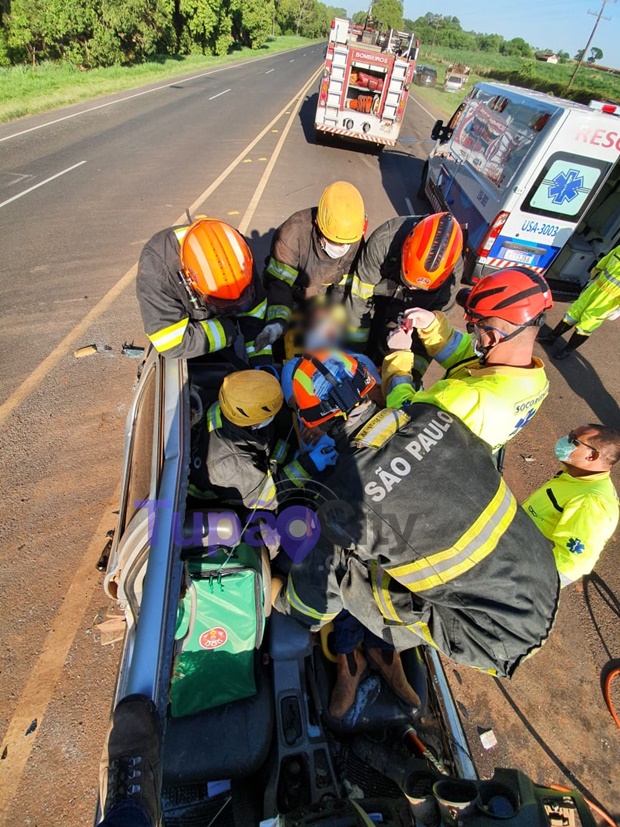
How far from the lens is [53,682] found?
263cm

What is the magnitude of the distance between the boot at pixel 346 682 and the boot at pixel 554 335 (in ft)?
18.5

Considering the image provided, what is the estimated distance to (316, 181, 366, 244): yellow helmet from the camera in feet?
11.0

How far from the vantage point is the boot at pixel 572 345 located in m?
5.89

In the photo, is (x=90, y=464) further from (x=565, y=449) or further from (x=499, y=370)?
(x=565, y=449)

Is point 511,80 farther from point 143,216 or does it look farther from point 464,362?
point 464,362

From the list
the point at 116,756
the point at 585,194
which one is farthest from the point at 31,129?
the point at 116,756

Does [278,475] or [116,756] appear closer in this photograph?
[116,756]

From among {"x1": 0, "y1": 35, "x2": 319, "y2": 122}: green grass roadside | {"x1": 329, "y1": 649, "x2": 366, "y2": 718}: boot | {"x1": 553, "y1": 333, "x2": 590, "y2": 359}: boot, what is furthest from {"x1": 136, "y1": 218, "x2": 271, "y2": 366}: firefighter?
{"x1": 0, "y1": 35, "x2": 319, "y2": 122}: green grass roadside

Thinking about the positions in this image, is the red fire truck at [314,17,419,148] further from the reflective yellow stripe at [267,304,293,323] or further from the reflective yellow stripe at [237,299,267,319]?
the reflective yellow stripe at [237,299,267,319]

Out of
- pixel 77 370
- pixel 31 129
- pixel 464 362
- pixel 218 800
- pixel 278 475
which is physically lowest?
pixel 31 129

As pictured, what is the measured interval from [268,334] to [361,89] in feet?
42.0

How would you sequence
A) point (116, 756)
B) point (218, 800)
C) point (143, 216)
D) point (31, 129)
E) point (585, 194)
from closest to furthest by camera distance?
point (116, 756), point (218, 800), point (585, 194), point (143, 216), point (31, 129)

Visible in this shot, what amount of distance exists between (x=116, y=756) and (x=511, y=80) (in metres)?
54.8

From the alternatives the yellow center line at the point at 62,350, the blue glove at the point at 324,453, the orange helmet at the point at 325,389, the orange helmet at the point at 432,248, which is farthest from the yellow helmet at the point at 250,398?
the yellow center line at the point at 62,350
